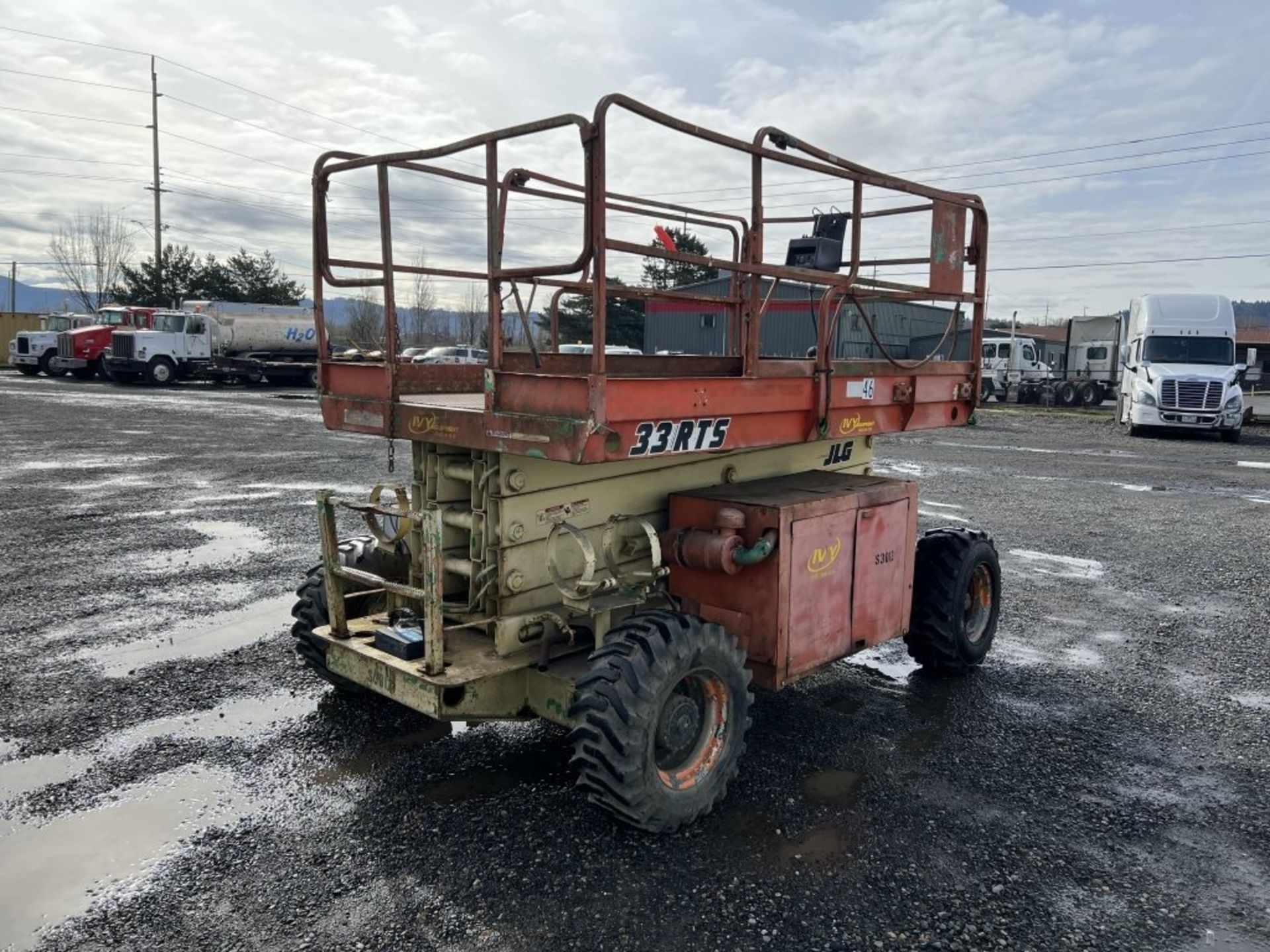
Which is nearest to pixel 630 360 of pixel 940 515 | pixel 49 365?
pixel 940 515

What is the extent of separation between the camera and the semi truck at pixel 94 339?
3250 centimetres

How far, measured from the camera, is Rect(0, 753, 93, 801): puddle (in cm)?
405

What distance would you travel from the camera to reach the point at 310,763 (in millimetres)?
4328

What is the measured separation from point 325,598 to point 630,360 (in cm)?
220

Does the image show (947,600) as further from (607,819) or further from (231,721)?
(231,721)

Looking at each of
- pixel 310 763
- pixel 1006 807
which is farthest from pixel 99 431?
pixel 1006 807

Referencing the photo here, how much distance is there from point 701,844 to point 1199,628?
4.98 m

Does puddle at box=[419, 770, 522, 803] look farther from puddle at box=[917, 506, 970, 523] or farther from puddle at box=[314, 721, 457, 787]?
puddle at box=[917, 506, 970, 523]

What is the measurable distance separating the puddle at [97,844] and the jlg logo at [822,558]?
2.78 meters

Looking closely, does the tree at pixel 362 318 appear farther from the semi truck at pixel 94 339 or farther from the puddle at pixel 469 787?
the puddle at pixel 469 787

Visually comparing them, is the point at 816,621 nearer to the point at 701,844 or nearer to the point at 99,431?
the point at 701,844

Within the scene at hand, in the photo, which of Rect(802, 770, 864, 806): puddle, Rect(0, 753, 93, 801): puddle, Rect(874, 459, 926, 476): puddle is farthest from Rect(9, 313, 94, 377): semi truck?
Rect(802, 770, 864, 806): puddle

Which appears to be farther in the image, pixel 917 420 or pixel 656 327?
pixel 656 327

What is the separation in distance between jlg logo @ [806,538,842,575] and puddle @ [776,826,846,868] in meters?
1.19
